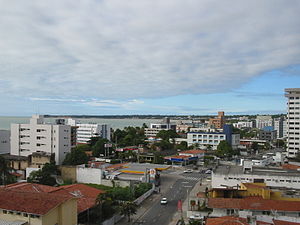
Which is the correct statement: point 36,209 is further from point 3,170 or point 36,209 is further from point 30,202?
point 3,170

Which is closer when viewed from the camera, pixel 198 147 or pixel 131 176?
pixel 131 176

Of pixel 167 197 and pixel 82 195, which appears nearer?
pixel 82 195

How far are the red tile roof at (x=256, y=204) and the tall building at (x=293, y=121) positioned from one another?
49.2 m

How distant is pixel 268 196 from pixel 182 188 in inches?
551

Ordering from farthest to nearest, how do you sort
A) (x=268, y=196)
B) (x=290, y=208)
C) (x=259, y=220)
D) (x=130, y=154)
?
1. (x=130, y=154)
2. (x=268, y=196)
3. (x=290, y=208)
4. (x=259, y=220)

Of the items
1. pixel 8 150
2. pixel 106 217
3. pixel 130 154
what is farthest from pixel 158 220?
pixel 8 150

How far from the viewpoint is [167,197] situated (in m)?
35.9

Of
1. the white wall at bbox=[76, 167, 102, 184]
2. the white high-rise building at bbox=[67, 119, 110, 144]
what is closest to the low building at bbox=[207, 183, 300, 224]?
the white wall at bbox=[76, 167, 102, 184]

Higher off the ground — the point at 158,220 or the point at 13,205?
the point at 13,205

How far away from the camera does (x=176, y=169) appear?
57125 mm

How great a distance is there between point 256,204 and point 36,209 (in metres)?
17.6

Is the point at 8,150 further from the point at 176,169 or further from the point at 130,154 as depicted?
the point at 176,169

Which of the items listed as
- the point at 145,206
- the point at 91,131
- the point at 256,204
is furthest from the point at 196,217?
the point at 91,131

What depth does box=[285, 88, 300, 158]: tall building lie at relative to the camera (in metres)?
70.2
